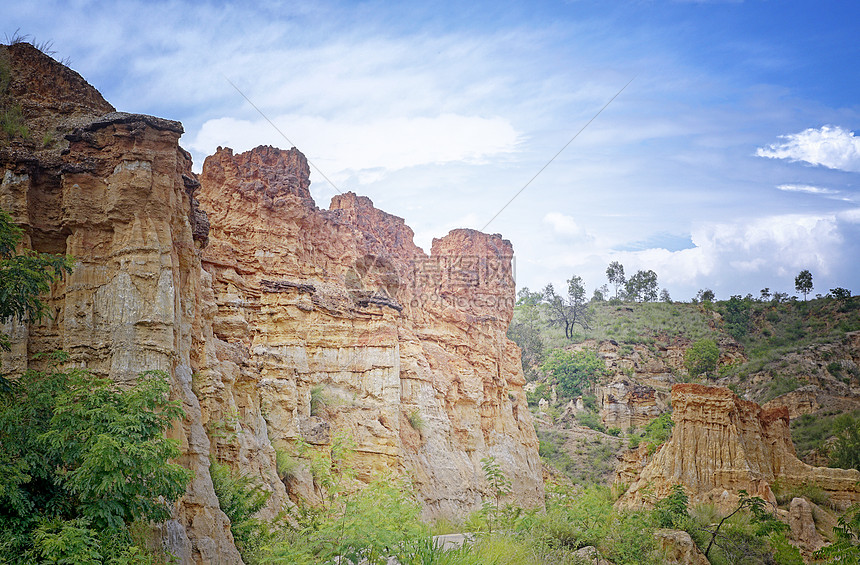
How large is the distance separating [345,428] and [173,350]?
46.0 feet

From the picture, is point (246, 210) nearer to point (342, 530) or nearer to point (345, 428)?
point (345, 428)

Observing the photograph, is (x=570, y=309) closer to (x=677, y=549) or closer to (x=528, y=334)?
(x=528, y=334)

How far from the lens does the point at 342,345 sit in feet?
90.1

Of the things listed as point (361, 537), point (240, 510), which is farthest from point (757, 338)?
point (361, 537)

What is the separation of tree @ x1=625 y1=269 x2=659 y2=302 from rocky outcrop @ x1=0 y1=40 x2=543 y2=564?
67995mm

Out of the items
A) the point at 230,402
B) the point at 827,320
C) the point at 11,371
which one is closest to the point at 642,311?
the point at 827,320

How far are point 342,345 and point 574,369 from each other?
4815 centimetres

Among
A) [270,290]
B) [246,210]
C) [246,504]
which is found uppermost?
[246,210]

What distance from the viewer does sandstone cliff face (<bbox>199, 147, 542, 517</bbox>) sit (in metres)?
21.7

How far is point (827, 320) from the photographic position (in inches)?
2886

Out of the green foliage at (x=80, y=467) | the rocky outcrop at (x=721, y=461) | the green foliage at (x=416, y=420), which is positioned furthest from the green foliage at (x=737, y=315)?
the green foliage at (x=80, y=467)

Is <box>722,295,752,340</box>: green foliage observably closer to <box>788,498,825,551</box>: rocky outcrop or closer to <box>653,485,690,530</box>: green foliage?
<box>788,498,825,551</box>: rocky outcrop

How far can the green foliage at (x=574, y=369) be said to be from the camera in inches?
2726

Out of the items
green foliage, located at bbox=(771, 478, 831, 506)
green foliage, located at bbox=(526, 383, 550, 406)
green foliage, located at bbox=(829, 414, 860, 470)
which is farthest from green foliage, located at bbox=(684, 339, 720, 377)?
green foliage, located at bbox=(771, 478, 831, 506)
